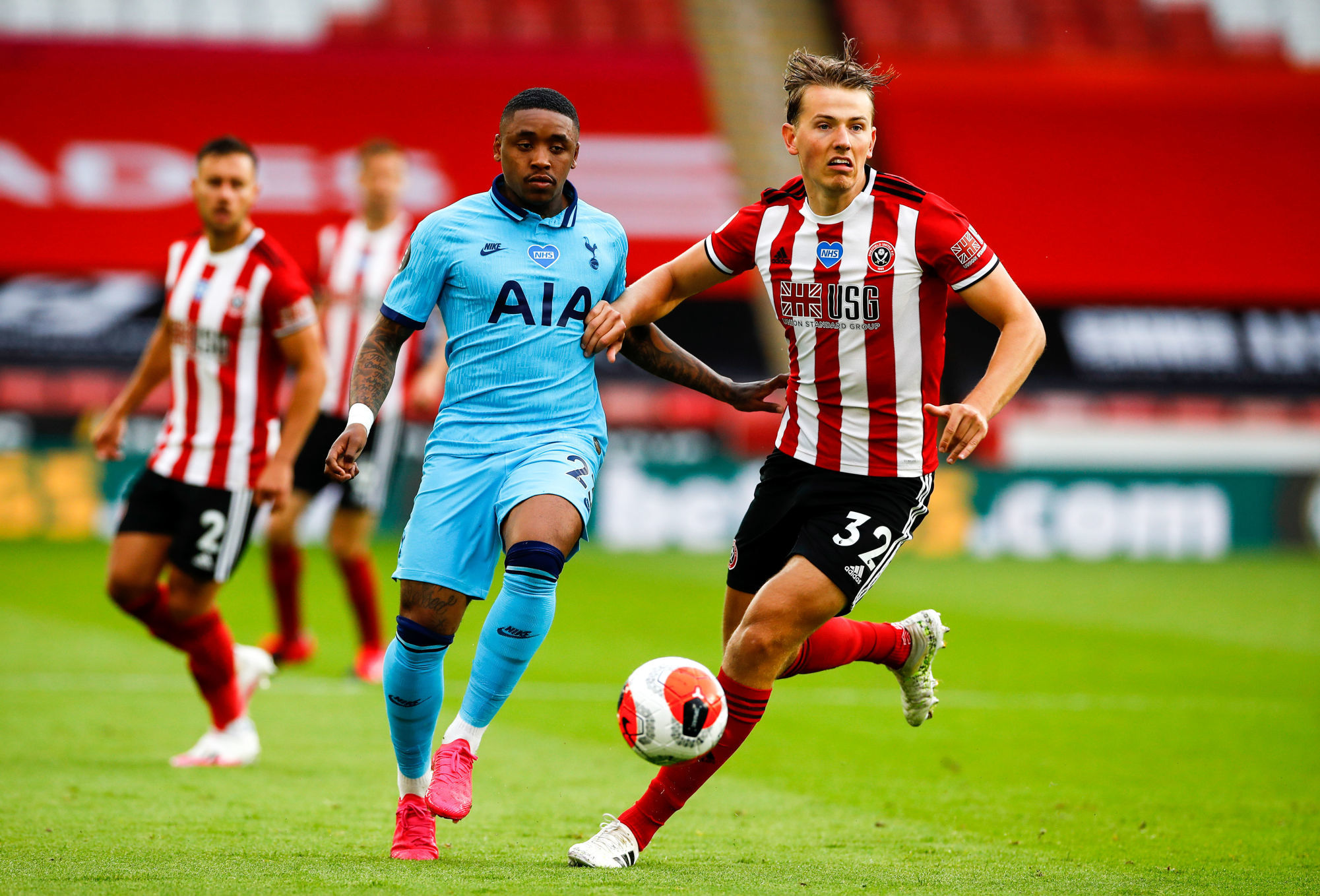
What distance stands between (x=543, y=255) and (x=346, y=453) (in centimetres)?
83

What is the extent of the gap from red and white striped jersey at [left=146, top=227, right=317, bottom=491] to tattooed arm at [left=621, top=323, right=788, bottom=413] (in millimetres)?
1796

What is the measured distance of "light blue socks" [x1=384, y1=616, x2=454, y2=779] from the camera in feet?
14.0

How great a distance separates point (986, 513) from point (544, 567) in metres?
12.8

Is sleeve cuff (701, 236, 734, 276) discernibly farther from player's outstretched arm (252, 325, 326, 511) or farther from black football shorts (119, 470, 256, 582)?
black football shorts (119, 470, 256, 582)

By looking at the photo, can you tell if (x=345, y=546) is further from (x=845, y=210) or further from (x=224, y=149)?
(x=845, y=210)

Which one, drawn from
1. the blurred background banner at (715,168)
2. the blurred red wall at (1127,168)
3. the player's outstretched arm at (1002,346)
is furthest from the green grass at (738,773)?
the blurred red wall at (1127,168)

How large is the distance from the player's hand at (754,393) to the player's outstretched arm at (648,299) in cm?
34

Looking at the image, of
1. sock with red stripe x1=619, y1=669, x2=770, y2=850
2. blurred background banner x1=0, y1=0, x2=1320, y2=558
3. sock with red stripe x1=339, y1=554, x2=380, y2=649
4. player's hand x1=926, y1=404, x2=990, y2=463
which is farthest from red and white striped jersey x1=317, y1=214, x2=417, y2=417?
blurred background banner x1=0, y1=0, x2=1320, y2=558

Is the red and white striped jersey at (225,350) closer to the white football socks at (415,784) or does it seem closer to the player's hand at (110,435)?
the player's hand at (110,435)

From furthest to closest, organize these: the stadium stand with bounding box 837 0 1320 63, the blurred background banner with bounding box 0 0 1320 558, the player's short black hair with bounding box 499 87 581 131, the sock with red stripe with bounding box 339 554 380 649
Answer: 1. the stadium stand with bounding box 837 0 1320 63
2. the blurred background banner with bounding box 0 0 1320 558
3. the sock with red stripe with bounding box 339 554 380 649
4. the player's short black hair with bounding box 499 87 581 131

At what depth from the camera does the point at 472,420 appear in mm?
4398

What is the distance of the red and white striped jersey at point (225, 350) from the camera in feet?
19.4

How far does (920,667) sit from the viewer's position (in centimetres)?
505

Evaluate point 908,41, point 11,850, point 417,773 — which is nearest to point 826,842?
A: point 417,773
